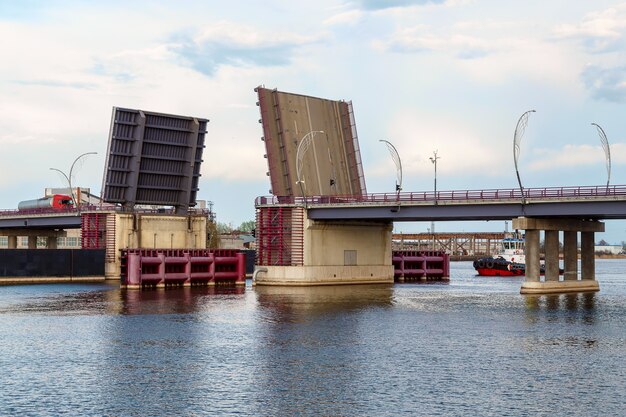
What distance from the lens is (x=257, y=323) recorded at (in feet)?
173

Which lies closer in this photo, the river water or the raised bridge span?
the river water

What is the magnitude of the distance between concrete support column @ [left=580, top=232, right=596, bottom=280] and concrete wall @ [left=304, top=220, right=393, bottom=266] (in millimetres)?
19605

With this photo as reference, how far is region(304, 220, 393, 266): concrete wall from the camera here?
87.2 m

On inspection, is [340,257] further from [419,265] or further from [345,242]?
[419,265]

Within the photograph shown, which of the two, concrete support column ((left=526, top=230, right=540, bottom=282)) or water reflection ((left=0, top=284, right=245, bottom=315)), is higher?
concrete support column ((left=526, top=230, right=540, bottom=282))

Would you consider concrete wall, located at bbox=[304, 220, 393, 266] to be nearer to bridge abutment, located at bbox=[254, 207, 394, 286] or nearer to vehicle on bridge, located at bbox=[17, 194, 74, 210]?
bridge abutment, located at bbox=[254, 207, 394, 286]

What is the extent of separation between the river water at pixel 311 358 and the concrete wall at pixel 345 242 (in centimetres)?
Answer: 2104

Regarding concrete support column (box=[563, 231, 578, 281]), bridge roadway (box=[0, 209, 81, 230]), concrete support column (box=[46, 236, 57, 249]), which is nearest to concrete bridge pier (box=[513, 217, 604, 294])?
concrete support column (box=[563, 231, 578, 281])

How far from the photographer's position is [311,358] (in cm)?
3922

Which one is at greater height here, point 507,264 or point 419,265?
point 507,264

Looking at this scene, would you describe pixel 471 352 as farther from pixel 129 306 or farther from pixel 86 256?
pixel 86 256

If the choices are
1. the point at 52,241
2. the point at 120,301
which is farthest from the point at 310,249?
the point at 52,241

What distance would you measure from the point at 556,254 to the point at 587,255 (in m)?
8.00

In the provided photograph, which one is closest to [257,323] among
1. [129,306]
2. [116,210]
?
[129,306]
